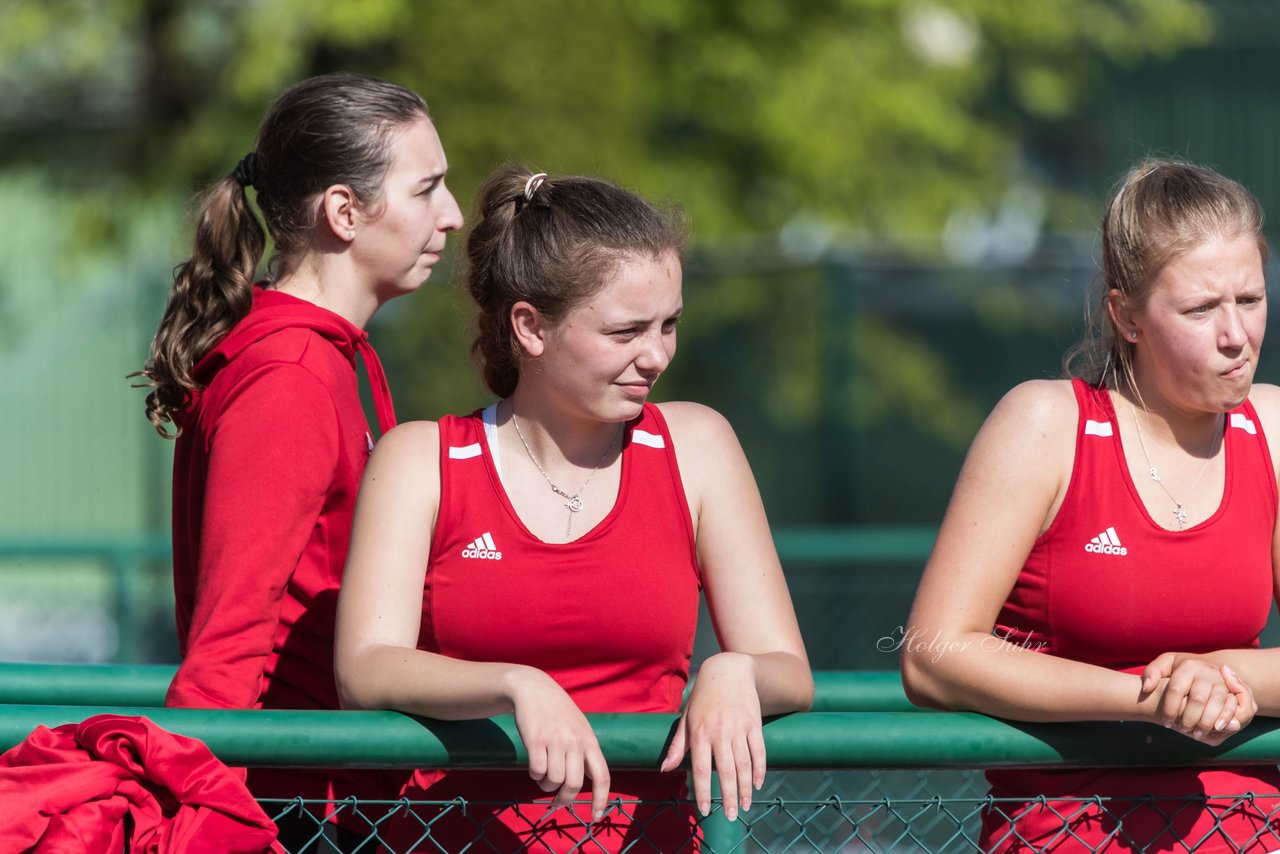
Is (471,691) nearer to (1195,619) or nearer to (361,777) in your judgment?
(361,777)

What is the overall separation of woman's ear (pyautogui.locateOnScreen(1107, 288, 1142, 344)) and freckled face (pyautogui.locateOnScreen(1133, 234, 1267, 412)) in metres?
0.05

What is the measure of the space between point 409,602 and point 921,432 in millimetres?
6801

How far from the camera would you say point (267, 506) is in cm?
237

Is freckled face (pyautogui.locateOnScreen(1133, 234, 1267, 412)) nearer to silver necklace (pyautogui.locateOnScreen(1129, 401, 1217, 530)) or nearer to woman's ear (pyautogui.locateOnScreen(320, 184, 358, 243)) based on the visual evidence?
silver necklace (pyautogui.locateOnScreen(1129, 401, 1217, 530))

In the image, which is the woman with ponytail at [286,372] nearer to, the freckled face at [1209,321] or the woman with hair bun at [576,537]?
the woman with hair bun at [576,537]

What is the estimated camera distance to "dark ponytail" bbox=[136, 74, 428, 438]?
2.72 metres

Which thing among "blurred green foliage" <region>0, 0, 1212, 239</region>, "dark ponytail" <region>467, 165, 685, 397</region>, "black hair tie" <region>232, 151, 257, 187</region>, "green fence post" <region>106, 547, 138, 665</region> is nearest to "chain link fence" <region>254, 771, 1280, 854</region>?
"dark ponytail" <region>467, 165, 685, 397</region>

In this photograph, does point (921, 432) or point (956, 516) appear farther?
point (921, 432)

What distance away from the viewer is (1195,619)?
2.37m

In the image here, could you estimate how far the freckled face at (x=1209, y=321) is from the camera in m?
2.40

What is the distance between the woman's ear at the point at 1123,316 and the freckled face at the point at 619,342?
0.71 m

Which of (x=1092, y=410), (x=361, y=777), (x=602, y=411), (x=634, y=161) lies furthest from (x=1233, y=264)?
(x=634, y=161)

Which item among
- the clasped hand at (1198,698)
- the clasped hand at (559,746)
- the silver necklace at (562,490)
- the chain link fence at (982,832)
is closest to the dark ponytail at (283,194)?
the silver necklace at (562,490)

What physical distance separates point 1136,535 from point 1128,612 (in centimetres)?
12
